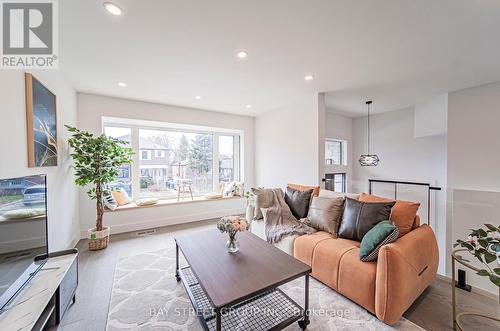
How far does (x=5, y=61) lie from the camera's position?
1553 mm

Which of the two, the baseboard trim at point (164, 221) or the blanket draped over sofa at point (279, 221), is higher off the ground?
the blanket draped over sofa at point (279, 221)

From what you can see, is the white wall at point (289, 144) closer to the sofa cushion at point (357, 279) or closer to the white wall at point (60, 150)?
the sofa cushion at point (357, 279)

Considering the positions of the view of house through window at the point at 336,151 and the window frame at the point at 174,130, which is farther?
the view of house through window at the point at 336,151

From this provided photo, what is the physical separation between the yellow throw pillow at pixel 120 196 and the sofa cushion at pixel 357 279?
395 centimetres

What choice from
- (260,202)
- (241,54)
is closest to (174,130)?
(260,202)

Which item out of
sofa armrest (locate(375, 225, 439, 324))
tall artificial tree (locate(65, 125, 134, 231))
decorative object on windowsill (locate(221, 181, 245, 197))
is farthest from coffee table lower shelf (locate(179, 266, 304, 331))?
decorative object on windowsill (locate(221, 181, 245, 197))

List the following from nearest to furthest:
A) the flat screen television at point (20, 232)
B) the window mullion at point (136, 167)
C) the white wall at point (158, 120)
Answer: the flat screen television at point (20, 232) < the white wall at point (158, 120) < the window mullion at point (136, 167)

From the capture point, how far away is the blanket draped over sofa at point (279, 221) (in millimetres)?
2443

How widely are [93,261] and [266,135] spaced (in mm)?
3894

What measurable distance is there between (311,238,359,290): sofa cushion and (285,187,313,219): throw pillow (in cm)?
76

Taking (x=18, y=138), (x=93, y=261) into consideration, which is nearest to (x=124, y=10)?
(x=18, y=138)

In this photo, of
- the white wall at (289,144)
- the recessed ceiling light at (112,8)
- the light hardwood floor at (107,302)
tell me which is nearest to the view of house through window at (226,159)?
the white wall at (289,144)

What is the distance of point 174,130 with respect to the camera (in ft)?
15.2

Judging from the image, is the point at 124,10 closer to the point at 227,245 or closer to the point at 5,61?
the point at 5,61
